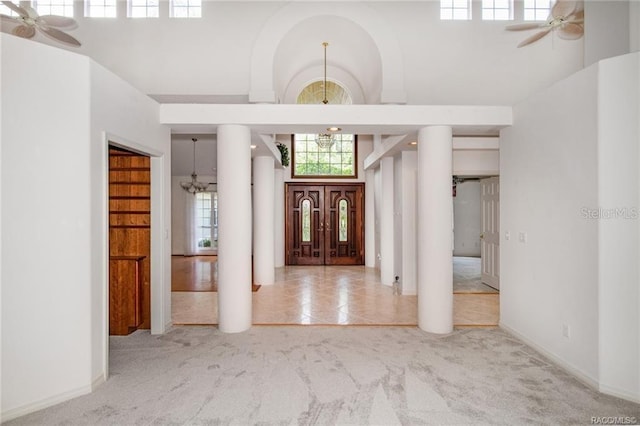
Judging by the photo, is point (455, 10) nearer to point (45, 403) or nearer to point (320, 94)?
point (320, 94)

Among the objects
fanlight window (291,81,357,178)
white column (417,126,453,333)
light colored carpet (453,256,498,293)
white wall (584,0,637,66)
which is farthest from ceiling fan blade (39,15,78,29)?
white wall (584,0,637,66)

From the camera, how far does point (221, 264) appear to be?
13.0 ft

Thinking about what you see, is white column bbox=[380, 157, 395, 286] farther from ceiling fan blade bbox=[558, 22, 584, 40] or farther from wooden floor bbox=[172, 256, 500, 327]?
ceiling fan blade bbox=[558, 22, 584, 40]

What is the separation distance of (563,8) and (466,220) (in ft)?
27.6

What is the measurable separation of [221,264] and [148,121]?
1815mm

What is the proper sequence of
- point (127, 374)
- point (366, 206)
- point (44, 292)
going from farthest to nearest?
1. point (366, 206)
2. point (127, 374)
3. point (44, 292)

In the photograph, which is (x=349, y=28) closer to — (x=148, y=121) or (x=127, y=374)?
(x=148, y=121)

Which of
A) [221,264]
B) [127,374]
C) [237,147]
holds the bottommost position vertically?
[127,374]

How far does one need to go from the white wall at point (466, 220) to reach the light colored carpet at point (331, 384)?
8.03 meters

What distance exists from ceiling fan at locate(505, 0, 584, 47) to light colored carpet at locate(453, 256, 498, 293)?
13.6 feet

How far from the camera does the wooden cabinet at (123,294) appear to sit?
3.87 m

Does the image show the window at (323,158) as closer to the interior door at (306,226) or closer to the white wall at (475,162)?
the interior door at (306,226)

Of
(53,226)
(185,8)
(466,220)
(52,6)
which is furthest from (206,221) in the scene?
(466,220)

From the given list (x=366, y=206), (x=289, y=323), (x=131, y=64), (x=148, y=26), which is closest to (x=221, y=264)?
(x=289, y=323)
